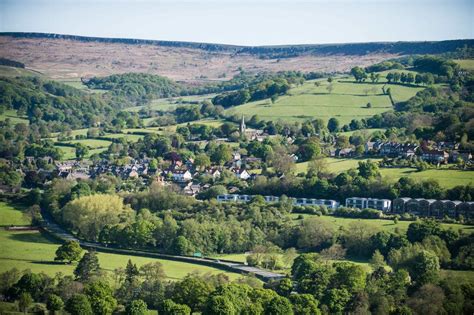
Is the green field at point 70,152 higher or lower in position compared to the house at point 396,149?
lower

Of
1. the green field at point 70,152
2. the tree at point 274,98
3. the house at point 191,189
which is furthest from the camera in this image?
the tree at point 274,98

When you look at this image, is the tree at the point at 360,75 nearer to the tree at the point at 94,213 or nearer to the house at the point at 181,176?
the house at the point at 181,176

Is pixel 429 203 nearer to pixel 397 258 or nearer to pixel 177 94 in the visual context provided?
pixel 397 258

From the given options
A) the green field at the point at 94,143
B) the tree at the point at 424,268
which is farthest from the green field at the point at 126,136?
the tree at the point at 424,268

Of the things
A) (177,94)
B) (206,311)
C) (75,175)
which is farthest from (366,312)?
(177,94)

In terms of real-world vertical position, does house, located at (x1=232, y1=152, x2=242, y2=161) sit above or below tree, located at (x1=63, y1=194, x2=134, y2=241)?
below

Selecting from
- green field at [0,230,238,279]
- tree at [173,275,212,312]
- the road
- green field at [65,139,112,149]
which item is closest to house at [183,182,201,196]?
the road

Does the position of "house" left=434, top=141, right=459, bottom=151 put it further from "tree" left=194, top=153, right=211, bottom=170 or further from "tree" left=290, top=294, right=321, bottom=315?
"tree" left=290, top=294, right=321, bottom=315
